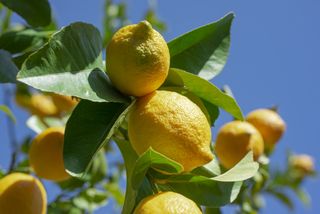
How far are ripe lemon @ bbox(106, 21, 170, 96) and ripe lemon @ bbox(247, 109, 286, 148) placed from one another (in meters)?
0.80

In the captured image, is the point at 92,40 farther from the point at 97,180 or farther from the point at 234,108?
the point at 97,180

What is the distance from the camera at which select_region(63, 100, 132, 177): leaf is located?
850 millimetres

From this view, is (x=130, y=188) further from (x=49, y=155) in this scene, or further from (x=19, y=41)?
(x=19, y=41)

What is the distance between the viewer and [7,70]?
3.41 feet

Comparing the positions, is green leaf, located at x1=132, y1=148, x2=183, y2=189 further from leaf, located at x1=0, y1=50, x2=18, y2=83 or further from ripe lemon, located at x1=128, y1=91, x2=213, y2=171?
leaf, located at x1=0, y1=50, x2=18, y2=83

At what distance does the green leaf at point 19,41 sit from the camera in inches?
53.1

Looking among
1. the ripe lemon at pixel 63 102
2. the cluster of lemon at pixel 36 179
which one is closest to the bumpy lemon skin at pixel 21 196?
the cluster of lemon at pixel 36 179

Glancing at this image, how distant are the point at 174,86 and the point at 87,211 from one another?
97 cm

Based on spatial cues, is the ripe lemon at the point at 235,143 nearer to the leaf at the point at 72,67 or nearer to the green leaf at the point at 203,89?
the green leaf at the point at 203,89

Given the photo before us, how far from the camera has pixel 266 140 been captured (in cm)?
176

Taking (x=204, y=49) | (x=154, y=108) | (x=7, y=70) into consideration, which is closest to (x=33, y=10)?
(x=7, y=70)

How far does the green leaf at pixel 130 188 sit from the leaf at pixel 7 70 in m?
0.23

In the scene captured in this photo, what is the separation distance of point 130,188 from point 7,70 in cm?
33

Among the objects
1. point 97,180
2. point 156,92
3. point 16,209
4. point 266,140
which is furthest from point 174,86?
point 97,180
